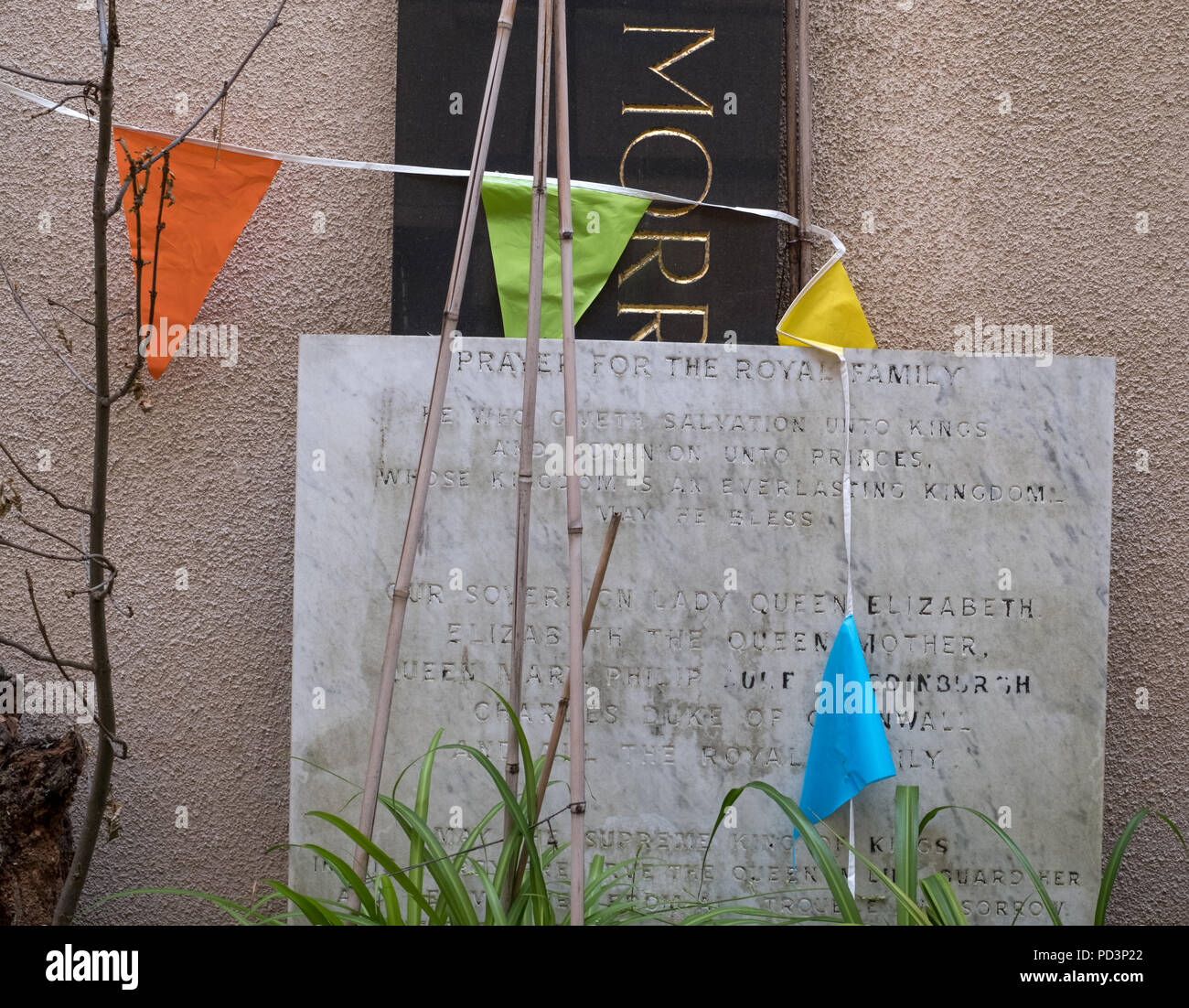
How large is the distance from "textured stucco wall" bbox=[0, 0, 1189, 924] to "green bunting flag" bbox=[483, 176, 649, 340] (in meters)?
0.42

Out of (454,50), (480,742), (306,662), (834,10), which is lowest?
(480,742)

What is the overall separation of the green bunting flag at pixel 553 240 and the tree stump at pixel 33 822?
1715 millimetres

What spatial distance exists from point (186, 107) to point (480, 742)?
2.19 m

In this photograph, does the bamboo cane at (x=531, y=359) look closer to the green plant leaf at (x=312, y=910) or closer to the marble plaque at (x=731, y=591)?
the green plant leaf at (x=312, y=910)

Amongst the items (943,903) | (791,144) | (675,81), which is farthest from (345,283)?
(943,903)

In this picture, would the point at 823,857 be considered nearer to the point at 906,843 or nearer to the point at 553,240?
the point at 906,843

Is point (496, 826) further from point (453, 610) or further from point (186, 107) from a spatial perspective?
point (186, 107)

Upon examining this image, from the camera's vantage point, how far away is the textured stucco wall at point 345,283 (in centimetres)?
307

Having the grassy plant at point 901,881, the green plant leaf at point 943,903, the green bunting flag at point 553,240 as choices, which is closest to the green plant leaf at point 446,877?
the grassy plant at point 901,881

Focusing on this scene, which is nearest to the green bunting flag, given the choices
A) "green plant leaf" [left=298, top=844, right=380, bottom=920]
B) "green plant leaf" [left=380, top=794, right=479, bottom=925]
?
"green plant leaf" [left=380, top=794, right=479, bottom=925]

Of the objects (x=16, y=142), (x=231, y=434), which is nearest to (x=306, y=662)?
(x=231, y=434)

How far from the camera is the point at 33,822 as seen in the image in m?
2.64

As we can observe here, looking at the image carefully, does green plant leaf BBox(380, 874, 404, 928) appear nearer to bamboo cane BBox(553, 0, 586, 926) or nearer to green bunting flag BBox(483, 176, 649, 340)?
bamboo cane BBox(553, 0, 586, 926)
